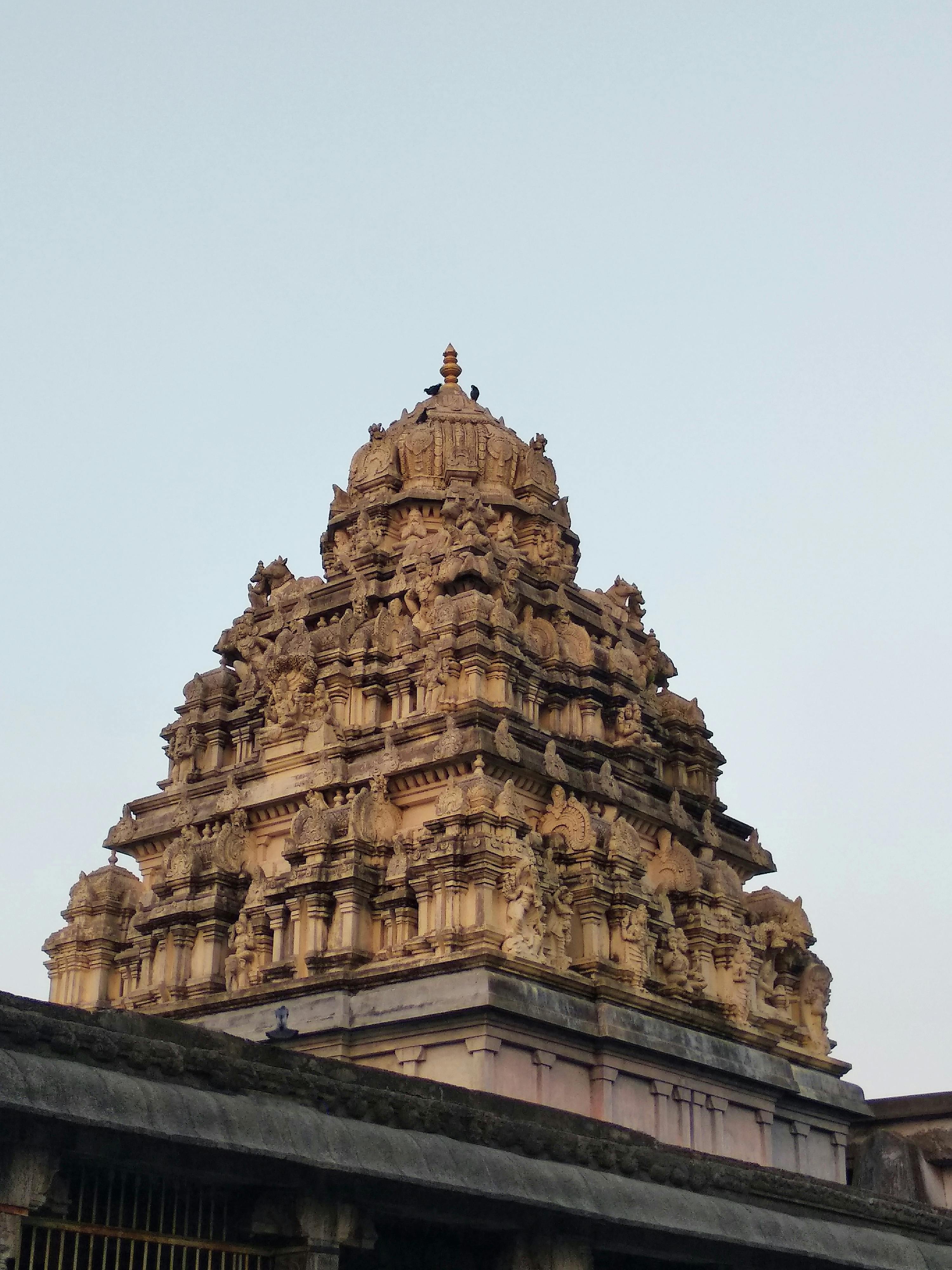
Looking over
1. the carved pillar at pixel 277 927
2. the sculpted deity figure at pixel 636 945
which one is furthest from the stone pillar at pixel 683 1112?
the carved pillar at pixel 277 927

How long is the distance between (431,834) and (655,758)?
24.3ft

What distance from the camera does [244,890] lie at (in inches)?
1248

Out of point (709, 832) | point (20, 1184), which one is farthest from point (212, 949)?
point (20, 1184)

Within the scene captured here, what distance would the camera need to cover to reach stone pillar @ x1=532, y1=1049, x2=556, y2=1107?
2692 cm

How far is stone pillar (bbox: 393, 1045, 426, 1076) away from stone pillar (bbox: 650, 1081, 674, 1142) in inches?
176

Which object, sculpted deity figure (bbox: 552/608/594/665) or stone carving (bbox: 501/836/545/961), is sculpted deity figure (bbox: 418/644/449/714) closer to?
sculpted deity figure (bbox: 552/608/594/665)

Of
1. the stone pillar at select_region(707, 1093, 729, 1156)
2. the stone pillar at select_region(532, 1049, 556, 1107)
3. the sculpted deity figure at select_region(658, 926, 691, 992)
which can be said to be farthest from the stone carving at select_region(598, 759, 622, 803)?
the stone pillar at select_region(532, 1049, 556, 1107)

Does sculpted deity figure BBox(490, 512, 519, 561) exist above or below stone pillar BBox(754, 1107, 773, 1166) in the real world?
above

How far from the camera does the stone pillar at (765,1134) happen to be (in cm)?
3145

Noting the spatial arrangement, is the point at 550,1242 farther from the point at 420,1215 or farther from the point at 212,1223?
the point at 212,1223

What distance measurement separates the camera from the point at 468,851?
28.1 metres

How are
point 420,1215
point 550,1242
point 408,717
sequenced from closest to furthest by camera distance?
point 420,1215, point 550,1242, point 408,717

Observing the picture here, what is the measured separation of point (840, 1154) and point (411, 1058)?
11.8 meters

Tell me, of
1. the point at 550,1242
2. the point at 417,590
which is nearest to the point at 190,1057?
the point at 550,1242
